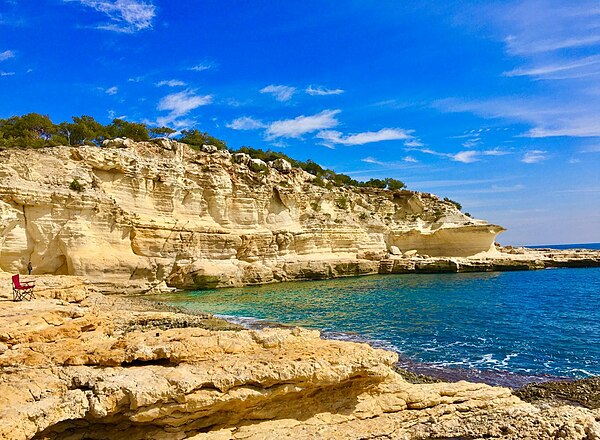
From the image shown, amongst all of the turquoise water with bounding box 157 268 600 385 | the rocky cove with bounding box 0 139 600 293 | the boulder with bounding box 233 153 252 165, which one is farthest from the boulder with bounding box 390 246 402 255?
the boulder with bounding box 233 153 252 165

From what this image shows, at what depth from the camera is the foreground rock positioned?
456 centimetres

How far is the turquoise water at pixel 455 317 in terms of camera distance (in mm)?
11406

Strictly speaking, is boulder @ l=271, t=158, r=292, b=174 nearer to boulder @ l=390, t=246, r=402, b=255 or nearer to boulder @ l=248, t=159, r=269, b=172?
boulder @ l=248, t=159, r=269, b=172

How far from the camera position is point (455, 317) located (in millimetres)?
18109

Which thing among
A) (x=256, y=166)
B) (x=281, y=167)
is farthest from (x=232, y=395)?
(x=281, y=167)

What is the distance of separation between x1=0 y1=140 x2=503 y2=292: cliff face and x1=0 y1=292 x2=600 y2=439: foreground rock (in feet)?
70.4

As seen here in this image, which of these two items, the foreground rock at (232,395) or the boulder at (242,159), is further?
the boulder at (242,159)

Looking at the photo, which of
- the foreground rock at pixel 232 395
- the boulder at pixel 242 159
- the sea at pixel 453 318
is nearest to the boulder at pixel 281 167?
the boulder at pixel 242 159

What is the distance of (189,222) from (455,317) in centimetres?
2150

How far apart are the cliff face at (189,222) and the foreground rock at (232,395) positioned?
70.4 feet

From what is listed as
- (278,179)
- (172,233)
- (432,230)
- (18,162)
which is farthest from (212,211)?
(432,230)

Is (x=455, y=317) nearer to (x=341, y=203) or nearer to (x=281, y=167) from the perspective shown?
(x=341, y=203)

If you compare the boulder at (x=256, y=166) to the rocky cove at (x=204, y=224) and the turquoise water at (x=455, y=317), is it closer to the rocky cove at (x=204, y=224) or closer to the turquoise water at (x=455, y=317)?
the rocky cove at (x=204, y=224)

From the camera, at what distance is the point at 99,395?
4.52m
